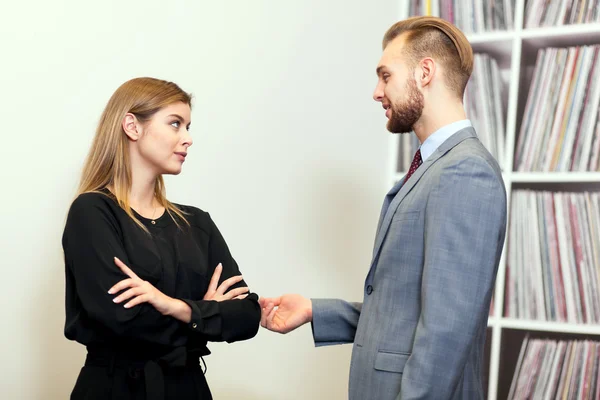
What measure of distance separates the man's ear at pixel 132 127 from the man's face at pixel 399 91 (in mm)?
619

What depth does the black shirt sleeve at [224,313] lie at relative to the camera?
169 centimetres

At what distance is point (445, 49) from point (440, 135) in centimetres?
22

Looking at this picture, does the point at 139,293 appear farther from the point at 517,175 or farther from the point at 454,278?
the point at 517,175

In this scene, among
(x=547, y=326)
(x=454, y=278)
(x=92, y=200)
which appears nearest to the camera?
(x=454, y=278)

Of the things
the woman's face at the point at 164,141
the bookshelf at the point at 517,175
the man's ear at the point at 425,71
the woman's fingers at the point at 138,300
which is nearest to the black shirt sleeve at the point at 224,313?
the woman's fingers at the point at 138,300

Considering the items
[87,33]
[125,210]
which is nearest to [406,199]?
[125,210]

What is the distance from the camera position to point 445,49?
1.70 metres

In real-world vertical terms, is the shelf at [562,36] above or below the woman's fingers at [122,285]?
above

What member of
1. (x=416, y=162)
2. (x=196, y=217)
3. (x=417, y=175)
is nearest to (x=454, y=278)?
(x=417, y=175)

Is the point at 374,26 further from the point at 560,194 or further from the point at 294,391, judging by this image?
the point at 294,391

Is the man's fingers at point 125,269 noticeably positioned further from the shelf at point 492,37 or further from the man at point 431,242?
the shelf at point 492,37

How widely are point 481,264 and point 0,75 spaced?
136 cm

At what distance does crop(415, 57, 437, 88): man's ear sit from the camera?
1677 millimetres

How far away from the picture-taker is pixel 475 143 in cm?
160
